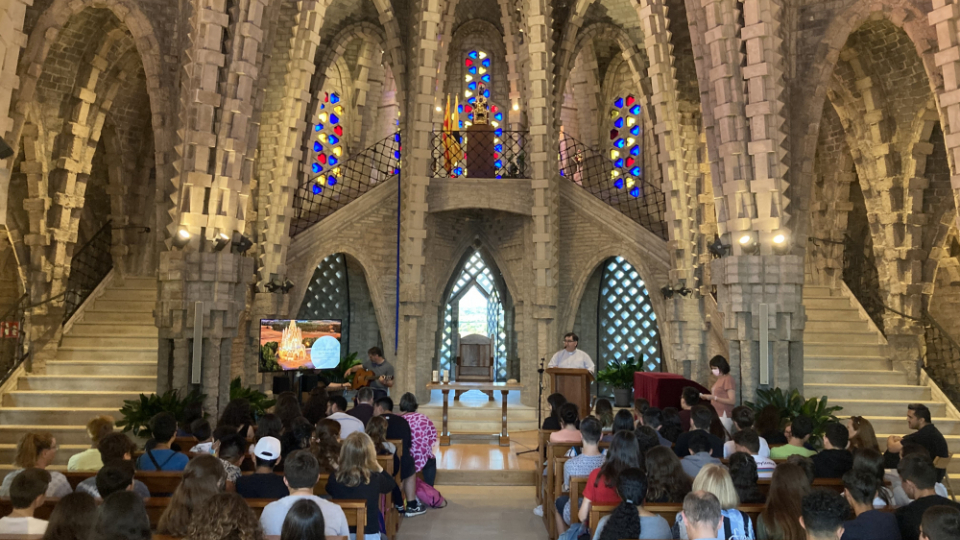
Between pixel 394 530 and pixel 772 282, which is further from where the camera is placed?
pixel 772 282

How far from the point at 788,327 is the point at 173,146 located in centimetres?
762

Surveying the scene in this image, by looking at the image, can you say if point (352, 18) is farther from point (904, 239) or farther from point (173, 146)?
point (904, 239)

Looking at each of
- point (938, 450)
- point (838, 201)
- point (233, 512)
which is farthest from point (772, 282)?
point (233, 512)

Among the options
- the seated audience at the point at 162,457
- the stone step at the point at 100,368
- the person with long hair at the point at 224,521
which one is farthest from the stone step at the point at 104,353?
the person with long hair at the point at 224,521

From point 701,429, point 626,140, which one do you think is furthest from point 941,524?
point 626,140

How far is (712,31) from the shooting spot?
9391mm

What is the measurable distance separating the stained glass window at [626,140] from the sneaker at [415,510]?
1103 cm

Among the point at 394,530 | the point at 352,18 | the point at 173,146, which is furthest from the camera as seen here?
the point at 352,18

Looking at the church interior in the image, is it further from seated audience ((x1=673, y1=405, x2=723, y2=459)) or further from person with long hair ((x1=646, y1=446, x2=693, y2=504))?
person with long hair ((x1=646, y1=446, x2=693, y2=504))

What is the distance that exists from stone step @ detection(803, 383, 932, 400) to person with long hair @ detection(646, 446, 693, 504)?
7.32 meters

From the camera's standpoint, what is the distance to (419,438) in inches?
306

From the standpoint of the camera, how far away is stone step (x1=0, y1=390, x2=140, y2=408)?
Result: 10539mm

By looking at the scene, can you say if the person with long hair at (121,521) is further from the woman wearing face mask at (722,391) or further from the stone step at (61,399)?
the stone step at (61,399)

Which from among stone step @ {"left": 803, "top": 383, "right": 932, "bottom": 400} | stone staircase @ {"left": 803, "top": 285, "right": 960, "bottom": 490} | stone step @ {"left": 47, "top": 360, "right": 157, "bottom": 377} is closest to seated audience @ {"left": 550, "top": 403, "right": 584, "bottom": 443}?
stone staircase @ {"left": 803, "top": 285, "right": 960, "bottom": 490}
